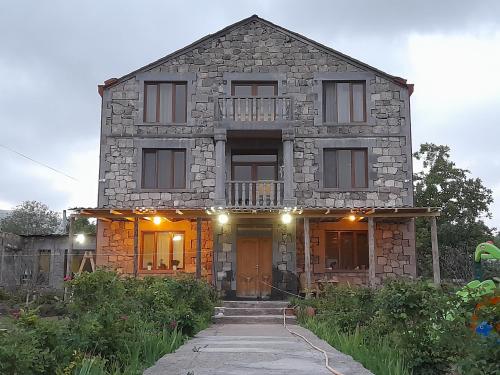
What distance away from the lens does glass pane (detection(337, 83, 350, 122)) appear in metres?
19.9

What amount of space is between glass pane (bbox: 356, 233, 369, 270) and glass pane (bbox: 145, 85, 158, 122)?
25.4 ft

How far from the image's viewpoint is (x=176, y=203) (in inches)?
752

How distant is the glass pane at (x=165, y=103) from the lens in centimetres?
1981

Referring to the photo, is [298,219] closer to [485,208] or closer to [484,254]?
[484,254]

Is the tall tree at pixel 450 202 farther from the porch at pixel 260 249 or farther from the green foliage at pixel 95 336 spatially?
the green foliage at pixel 95 336

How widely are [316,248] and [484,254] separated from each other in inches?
366

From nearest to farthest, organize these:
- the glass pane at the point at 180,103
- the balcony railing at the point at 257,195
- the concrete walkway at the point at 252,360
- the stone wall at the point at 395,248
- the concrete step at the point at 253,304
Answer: the concrete walkway at the point at 252,360 < the concrete step at the point at 253,304 < the balcony railing at the point at 257,195 < the stone wall at the point at 395,248 < the glass pane at the point at 180,103

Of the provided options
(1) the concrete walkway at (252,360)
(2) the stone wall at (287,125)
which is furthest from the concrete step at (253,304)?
(1) the concrete walkway at (252,360)

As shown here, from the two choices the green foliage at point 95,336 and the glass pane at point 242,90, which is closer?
the green foliage at point 95,336

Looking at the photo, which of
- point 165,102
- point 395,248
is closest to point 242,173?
point 165,102

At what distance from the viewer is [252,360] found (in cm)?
687

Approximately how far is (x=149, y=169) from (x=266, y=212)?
173 inches

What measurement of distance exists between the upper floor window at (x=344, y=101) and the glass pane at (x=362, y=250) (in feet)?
12.5

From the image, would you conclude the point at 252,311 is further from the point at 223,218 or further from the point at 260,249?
the point at 260,249
